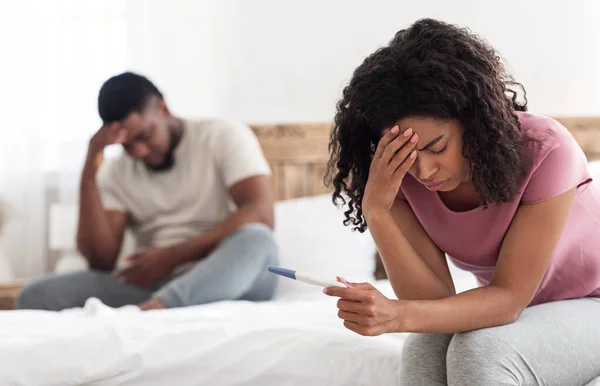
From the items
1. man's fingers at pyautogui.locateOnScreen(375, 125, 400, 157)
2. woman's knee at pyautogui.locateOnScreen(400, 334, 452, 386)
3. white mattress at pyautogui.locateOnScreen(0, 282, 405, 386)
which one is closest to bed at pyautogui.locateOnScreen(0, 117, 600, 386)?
white mattress at pyautogui.locateOnScreen(0, 282, 405, 386)

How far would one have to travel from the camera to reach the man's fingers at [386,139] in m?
1.15

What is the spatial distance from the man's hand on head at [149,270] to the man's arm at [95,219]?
0.17m

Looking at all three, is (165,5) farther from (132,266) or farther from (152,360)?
(152,360)

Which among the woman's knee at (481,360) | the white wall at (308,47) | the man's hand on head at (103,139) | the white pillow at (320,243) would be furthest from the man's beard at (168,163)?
the woman's knee at (481,360)

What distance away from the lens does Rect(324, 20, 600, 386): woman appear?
1.10 meters

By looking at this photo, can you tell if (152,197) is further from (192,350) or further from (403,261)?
(403,261)

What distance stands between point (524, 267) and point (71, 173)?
6.42 ft

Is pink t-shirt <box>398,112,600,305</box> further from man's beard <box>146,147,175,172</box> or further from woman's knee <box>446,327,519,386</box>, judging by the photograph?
man's beard <box>146,147,175,172</box>

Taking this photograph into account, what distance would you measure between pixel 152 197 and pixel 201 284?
0.52 meters

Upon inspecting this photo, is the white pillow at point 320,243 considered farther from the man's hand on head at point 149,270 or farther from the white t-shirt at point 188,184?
the man's hand on head at point 149,270

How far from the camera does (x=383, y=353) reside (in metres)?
1.32

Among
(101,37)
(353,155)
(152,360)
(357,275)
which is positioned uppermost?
(353,155)

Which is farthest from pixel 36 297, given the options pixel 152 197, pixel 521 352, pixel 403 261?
pixel 521 352

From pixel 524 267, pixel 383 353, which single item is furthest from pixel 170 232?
pixel 524 267
